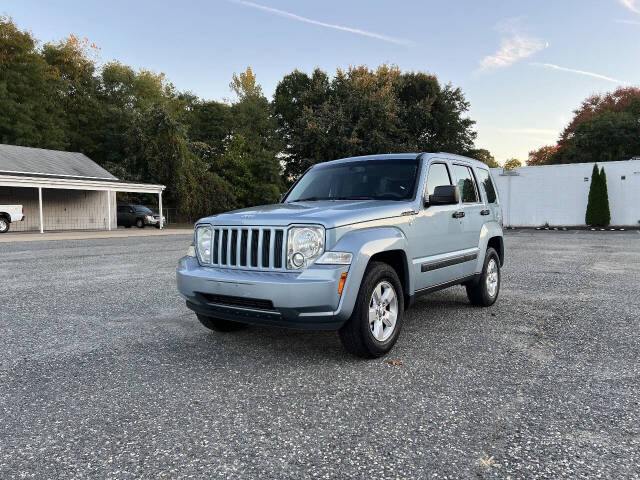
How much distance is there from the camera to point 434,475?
8.12ft

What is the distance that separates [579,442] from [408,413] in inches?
39.3

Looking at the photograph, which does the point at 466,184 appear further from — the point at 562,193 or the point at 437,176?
the point at 562,193

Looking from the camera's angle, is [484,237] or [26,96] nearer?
[484,237]

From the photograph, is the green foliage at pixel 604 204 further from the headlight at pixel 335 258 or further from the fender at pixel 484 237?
the headlight at pixel 335 258

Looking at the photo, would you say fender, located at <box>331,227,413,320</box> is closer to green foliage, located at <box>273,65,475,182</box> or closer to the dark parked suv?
the dark parked suv

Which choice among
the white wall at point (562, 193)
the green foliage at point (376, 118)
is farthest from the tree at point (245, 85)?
the white wall at point (562, 193)

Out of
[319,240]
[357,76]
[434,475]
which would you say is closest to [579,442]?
[434,475]

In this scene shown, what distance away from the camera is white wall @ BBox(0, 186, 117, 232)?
31.6 meters

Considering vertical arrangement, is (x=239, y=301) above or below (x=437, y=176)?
below

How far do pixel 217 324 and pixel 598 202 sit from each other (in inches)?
1182

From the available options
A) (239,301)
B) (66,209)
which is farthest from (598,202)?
(66,209)

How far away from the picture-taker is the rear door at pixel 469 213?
5902 mm

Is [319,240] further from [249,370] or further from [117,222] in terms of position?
[117,222]

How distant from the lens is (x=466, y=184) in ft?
20.7
